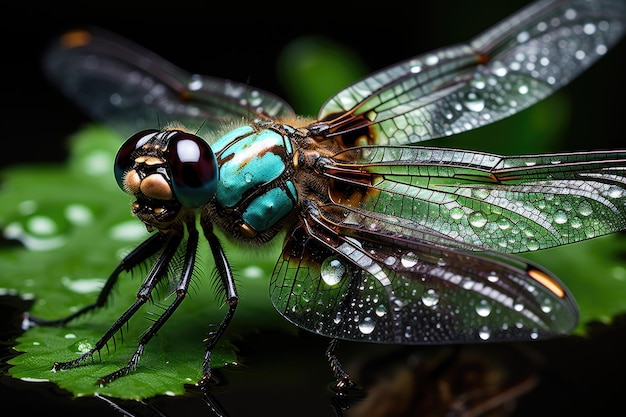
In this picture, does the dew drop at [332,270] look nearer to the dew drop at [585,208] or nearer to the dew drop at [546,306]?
the dew drop at [546,306]

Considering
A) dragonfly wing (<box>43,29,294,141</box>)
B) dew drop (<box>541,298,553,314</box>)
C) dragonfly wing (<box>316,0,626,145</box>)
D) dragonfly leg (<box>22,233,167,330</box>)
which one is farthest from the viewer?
dragonfly wing (<box>43,29,294,141</box>)

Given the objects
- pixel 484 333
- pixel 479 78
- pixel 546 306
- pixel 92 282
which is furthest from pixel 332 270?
pixel 92 282

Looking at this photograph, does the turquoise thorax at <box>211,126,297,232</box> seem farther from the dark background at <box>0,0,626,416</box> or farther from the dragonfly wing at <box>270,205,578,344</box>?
the dark background at <box>0,0,626,416</box>

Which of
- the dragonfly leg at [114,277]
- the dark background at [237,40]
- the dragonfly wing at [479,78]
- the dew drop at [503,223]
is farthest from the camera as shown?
the dark background at [237,40]

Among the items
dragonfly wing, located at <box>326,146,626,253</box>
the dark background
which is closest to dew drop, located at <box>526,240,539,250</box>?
dragonfly wing, located at <box>326,146,626,253</box>

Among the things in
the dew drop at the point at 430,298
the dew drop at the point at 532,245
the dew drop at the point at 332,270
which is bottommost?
the dew drop at the point at 430,298

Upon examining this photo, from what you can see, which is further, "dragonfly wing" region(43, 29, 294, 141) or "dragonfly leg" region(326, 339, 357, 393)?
"dragonfly wing" region(43, 29, 294, 141)

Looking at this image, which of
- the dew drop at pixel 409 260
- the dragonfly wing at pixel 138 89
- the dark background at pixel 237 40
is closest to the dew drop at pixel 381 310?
the dew drop at pixel 409 260
